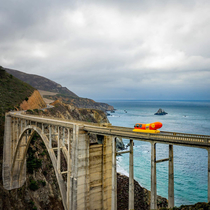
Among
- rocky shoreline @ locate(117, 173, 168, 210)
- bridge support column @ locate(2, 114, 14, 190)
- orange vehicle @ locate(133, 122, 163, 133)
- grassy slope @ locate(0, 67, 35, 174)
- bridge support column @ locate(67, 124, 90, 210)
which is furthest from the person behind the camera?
grassy slope @ locate(0, 67, 35, 174)

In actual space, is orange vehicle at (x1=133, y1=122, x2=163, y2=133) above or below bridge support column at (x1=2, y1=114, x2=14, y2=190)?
above

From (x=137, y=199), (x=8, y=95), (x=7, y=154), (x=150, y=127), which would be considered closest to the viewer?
(x=150, y=127)

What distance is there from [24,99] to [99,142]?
36.0m

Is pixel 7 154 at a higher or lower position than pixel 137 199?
higher

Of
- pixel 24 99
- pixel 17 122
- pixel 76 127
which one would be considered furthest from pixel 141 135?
pixel 24 99

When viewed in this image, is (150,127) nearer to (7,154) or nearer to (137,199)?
(137,199)

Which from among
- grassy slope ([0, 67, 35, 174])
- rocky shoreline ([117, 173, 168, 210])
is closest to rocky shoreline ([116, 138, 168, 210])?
rocky shoreline ([117, 173, 168, 210])

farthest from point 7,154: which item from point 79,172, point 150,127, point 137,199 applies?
point 150,127

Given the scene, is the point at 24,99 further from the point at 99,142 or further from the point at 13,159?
the point at 99,142

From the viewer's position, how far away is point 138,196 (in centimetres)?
3228

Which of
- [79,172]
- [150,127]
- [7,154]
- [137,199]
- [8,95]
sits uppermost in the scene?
[8,95]

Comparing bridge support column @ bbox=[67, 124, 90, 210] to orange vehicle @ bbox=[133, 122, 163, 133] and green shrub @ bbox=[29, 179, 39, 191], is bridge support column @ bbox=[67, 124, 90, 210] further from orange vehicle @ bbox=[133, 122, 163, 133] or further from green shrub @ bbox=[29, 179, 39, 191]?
green shrub @ bbox=[29, 179, 39, 191]

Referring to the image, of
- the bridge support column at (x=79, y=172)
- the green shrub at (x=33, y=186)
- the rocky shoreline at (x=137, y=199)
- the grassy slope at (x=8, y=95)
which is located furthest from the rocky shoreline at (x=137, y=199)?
the grassy slope at (x=8, y=95)

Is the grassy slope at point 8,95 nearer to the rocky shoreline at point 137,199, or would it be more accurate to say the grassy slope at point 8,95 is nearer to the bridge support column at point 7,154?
the bridge support column at point 7,154
